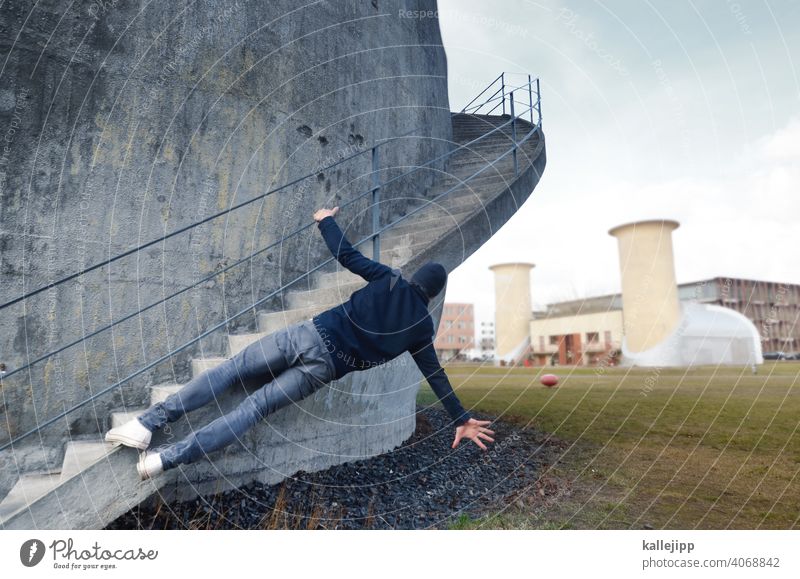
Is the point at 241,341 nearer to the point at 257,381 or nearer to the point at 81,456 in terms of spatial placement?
the point at 257,381

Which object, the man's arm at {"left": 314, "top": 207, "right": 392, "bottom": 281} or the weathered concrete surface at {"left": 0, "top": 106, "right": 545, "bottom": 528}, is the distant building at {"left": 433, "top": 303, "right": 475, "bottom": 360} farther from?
the man's arm at {"left": 314, "top": 207, "right": 392, "bottom": 281}

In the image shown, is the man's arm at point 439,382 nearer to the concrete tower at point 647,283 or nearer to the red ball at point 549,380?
the concrete tower at point 647,283

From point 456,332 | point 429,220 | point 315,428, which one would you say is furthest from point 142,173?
point 456,332

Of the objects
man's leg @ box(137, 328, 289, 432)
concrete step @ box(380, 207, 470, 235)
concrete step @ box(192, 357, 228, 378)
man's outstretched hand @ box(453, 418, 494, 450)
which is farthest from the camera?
concrete step @ box(380, 207, 470, 235)

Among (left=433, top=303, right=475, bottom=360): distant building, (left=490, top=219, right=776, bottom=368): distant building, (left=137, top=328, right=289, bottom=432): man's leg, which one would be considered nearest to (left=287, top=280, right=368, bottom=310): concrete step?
(left=137, top=328, right=289, bottom=432): man's leg
